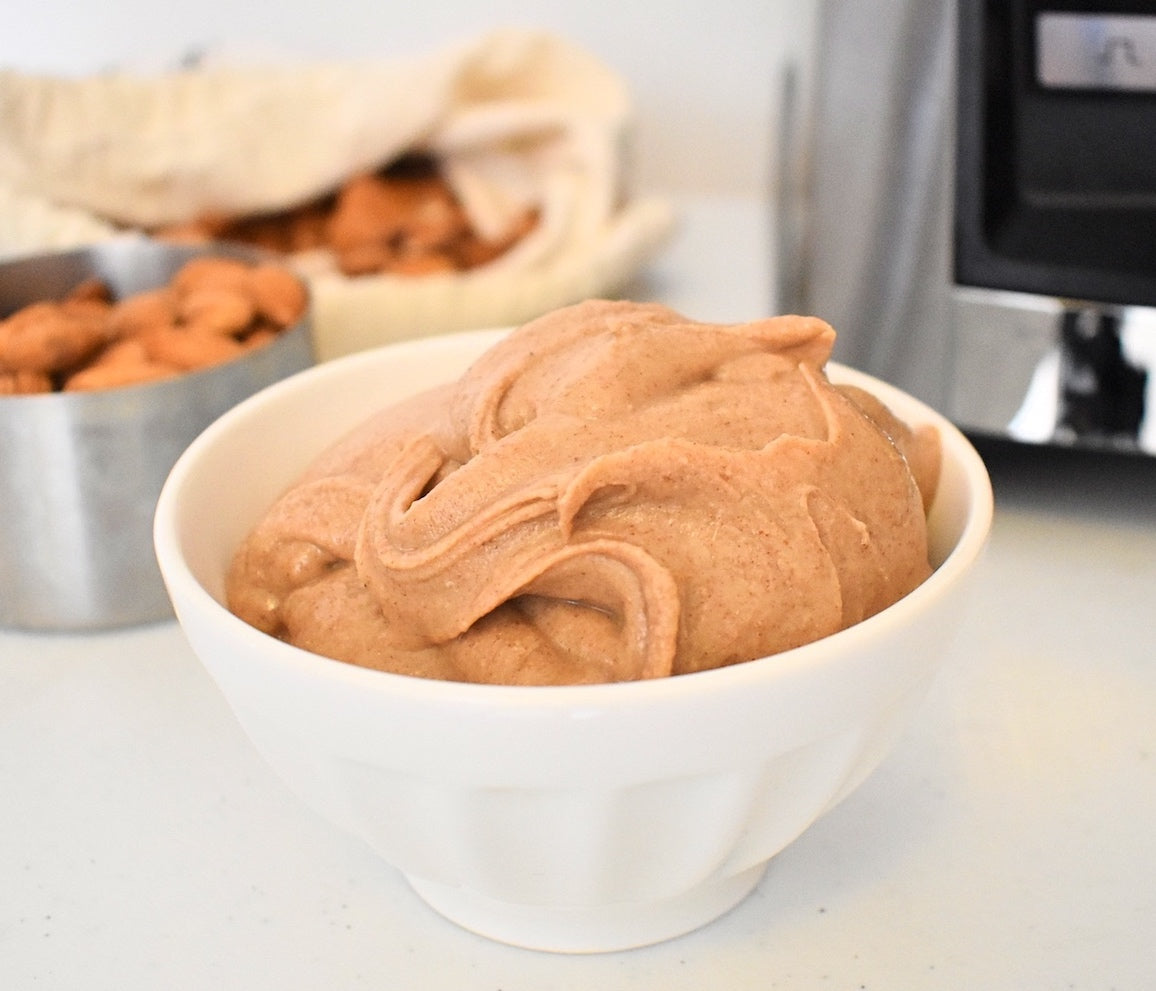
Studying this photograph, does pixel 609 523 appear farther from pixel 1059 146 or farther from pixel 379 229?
pixel 379 229

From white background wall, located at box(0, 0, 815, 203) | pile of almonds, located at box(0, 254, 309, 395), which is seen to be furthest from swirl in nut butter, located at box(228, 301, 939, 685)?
white background wall, located at box(0, 0, 815, 203)

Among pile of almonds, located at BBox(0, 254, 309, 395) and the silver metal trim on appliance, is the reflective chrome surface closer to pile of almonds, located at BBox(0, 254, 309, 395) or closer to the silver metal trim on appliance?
the silver metal trim on appliance

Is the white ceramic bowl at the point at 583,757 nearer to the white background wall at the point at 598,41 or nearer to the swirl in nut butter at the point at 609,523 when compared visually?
the swirl in nut butter at the point at 609,523

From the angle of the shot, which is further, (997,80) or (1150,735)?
(997,80)

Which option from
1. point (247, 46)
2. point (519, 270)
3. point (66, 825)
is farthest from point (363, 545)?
point (247, 46)

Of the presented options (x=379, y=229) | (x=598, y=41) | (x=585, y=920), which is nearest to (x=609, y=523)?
(x=585, y=920)

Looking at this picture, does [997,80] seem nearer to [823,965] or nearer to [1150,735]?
[1150,735]
